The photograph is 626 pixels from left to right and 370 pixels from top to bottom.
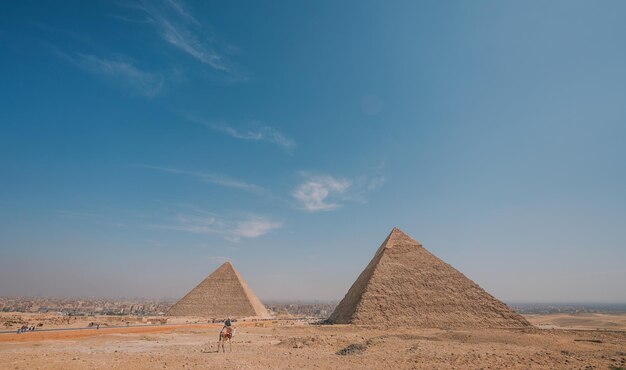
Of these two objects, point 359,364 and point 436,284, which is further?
point 436,284

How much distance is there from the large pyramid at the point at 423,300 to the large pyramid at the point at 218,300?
23420 mm

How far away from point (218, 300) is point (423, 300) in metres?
36.9

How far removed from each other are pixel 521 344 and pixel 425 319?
13998 millimetres

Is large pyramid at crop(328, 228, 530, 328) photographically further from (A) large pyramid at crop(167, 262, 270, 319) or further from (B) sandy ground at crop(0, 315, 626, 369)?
(A) large pyramid at crop(167, 262, 270, 319)

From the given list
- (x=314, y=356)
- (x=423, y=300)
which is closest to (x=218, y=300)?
(x=423, y=300)

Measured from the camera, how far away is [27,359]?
1454 centimetres

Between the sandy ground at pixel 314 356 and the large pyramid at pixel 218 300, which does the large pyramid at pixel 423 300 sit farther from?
the large pyramid at pixel 218 300

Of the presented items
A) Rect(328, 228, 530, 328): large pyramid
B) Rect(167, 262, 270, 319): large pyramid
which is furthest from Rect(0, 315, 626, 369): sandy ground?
Rect(167, 262, 270, 319): large pyramid

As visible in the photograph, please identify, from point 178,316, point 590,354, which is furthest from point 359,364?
point 178,316

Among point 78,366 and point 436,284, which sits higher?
point 436,284

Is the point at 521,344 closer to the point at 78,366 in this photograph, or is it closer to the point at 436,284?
the point at 436,284

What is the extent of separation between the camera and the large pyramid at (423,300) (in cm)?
3597

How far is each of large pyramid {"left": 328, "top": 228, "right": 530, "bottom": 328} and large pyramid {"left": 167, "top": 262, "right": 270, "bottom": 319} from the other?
76.8ft

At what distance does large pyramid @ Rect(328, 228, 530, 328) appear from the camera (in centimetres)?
3597
